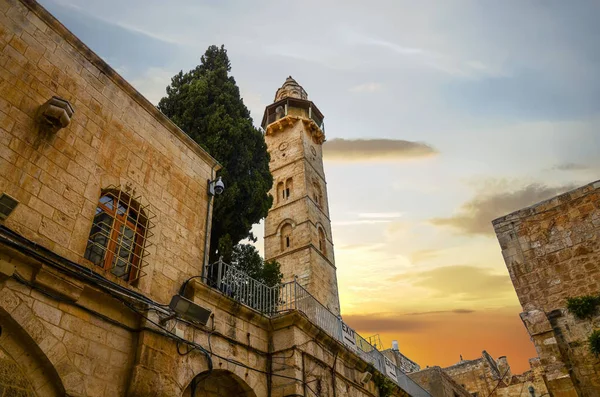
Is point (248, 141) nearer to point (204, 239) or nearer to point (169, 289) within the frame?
point (204, 239)

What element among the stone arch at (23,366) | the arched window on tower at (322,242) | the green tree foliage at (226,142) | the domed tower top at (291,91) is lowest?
the stone arch at (23,366)

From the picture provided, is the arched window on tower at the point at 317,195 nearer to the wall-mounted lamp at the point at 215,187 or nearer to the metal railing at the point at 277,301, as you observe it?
the metal railing at the point at 277,301

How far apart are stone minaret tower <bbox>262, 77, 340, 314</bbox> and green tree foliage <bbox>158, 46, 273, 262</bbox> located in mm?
11383

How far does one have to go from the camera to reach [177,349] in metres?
6.67

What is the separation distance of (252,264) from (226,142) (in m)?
4.16

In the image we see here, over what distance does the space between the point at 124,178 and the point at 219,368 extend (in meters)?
3.65

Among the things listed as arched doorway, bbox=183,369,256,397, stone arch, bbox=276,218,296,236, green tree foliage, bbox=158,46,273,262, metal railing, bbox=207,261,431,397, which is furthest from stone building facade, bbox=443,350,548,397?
Result: arched doorway, bbox=183,369,256,397

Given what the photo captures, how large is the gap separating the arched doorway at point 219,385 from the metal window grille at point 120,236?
6.52 feet

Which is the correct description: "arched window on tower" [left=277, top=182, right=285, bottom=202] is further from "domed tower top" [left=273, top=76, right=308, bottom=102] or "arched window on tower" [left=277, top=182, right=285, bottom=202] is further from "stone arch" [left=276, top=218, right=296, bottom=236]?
"domed tower top" [left=273, top=76, right=308, bottom=102]

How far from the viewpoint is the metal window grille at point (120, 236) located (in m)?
6.74

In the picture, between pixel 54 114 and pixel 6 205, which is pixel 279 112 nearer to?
pixel 54 114

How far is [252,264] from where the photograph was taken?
14281 millimetres

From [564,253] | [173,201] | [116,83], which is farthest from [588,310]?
[116,83]

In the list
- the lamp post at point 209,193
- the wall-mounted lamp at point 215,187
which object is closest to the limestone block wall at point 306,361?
the lamp post at point 209,193
